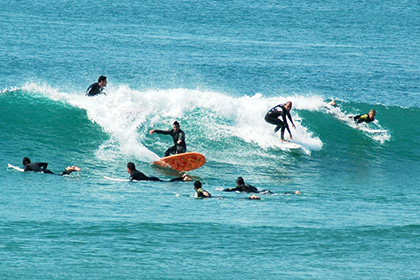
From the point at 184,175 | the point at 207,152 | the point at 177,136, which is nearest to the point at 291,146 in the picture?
the point at 207,152

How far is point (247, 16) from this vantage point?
55.6m

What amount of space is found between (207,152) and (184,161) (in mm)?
2568

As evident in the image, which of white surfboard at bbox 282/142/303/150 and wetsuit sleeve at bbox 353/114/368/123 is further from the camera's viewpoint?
wetsuit sleeve at bbox 353/114/368/123

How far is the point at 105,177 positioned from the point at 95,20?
115 ft

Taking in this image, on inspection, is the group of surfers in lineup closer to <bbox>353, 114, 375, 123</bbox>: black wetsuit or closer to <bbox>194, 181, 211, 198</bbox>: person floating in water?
<bbox>194, 181, 211, 198</bbox>: person floating in water

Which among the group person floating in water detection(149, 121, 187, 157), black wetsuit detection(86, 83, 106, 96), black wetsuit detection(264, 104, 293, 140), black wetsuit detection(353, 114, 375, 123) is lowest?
person floating in water detection(149, 121, 187, 157)

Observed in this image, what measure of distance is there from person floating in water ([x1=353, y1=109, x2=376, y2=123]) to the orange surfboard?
7.49m

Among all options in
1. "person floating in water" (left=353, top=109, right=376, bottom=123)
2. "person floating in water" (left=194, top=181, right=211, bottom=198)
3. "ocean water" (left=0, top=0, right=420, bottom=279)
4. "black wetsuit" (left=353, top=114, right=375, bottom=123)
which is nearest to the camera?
"ocean water" (left=0, top=0, right=420, bottom=279)

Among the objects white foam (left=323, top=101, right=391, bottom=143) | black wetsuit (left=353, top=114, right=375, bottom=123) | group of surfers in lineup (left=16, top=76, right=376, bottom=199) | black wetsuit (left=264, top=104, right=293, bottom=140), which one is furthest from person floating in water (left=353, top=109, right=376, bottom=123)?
black wetsuit (left=264, top=104, right=293, bottom=140)

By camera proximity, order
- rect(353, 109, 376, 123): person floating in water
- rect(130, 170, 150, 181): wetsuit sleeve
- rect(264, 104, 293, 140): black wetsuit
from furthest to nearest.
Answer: rect(353, 109, 376, 123): person floating in water < rect(264, 104, 293, 140): black wetsuit < rect(130, 170, 150, 181): wetsuit sleeve

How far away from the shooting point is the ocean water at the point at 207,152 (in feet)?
41.5

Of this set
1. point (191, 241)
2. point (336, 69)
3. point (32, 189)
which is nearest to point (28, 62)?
point (336, 69)

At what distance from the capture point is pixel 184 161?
63.5 feet

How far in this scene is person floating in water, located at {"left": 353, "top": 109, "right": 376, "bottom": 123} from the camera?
2429cm
